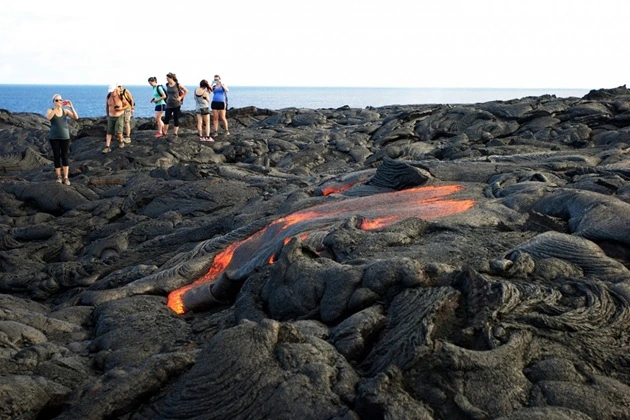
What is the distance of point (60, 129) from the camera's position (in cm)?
1812

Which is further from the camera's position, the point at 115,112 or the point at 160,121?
the point at 160,121

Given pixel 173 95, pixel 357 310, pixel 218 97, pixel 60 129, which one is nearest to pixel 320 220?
pixel 357 310

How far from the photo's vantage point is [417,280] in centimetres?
614

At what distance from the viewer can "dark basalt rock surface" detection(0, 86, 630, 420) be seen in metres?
4.88

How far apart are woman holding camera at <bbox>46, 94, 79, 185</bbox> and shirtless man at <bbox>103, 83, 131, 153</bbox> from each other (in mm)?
4176

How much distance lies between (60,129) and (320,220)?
37.8 feet

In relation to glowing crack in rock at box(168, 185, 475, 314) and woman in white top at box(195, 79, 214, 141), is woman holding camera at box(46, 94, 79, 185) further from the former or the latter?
glowing crack in rock at box(168, 185, 475, 314)

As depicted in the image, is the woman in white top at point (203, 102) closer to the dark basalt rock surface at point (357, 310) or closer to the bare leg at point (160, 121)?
the bare leg at point (160, 121)

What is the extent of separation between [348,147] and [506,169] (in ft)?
44.0

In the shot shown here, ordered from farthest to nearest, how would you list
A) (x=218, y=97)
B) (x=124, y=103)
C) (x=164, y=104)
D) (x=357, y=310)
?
(x=164, y=104), (x=218, y=97), (x=124, y=103), (x=357, y=310)

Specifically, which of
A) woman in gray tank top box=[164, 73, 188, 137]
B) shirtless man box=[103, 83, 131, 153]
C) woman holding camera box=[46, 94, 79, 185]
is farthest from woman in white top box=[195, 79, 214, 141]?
woman holding camera box=[46, 94, 79, 185]

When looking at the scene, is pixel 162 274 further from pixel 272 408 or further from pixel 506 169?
pixel 506 169

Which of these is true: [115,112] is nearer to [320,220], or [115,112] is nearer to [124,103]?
[124,103]

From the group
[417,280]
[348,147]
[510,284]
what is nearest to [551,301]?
[510,284]
